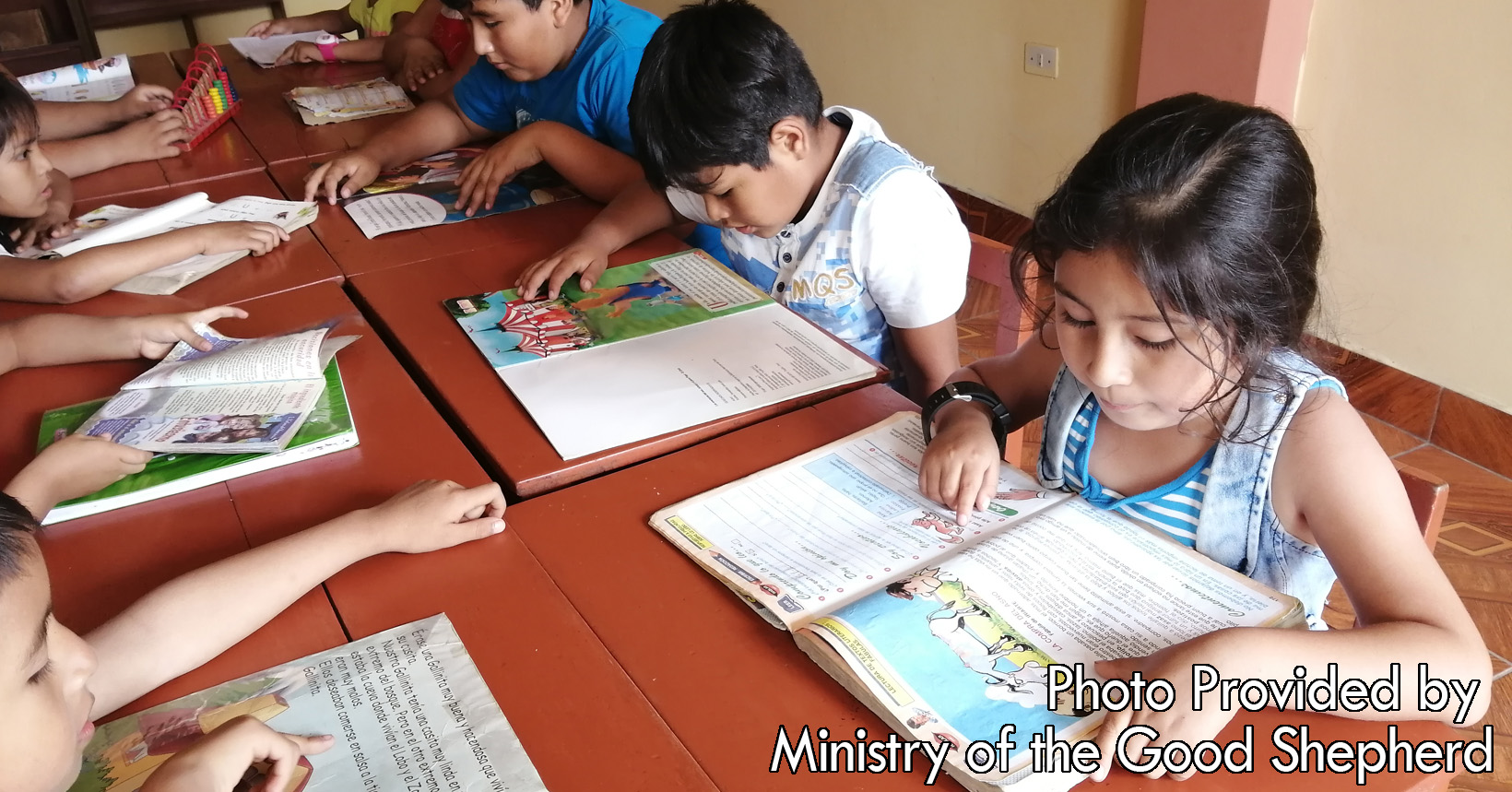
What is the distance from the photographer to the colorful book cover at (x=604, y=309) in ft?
4.22

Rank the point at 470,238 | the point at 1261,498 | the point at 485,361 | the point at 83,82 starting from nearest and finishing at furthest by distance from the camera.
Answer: the point at 1261,498, the point at 485,361, the point at 470,238, the point at 83,82

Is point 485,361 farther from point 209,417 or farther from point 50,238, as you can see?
point 50,238

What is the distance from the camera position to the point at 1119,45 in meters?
2.63

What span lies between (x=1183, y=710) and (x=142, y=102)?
235cm

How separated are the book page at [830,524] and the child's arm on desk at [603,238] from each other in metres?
0.53

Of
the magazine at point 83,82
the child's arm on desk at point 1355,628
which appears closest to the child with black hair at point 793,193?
the child's arm on desk at point 1355,628

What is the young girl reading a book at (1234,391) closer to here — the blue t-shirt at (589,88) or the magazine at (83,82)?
the blue t-shirt at (589,88)

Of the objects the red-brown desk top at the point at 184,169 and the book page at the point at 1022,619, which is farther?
the red-brown desk top at the point at 184,169

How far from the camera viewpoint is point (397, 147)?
6.31ft

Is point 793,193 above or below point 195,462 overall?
above

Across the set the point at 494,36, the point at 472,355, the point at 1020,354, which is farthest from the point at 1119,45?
the point at 472,355

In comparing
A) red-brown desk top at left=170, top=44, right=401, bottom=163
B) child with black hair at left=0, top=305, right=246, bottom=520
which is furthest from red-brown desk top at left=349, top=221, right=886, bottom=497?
red-brown desk top at left=170, top=44, right=401, bottom=163

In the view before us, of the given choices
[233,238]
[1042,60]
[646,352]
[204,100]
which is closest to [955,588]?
[646,352]

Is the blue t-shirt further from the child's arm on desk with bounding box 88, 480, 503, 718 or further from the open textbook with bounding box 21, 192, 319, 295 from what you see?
the child's arm on desk with bounding box 88, 480, 503, 718
